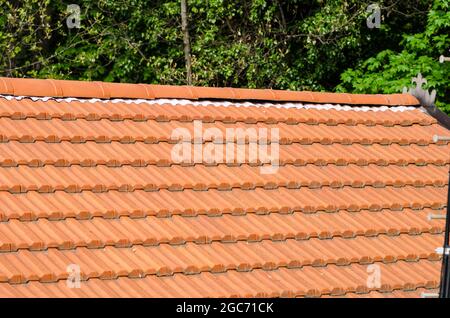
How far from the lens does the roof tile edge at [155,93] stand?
8.23 metres

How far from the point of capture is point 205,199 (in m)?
7.65

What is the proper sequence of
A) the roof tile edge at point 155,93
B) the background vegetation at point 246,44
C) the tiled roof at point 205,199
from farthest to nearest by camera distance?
1. the background vegetation at point 246,44
2. the roof tile edge at point 155,93
3. the tiled roof at point 205,199

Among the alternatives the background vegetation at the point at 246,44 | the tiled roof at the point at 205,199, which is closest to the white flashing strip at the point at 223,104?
the tiled roof at the point at 205,199

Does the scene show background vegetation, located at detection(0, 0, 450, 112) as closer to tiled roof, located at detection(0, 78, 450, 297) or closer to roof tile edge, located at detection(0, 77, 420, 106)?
roof tile edge, located at detection(0, 77, 420, 106)

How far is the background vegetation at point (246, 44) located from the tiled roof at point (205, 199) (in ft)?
38.0

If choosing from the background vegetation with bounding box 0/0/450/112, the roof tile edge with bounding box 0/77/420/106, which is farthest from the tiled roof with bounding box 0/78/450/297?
the background vegetation with bounding box 0/0/450/112

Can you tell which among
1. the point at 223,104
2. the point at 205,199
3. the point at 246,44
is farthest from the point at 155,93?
the point at 246,44

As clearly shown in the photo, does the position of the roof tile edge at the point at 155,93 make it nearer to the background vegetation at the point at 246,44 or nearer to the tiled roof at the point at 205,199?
the tiled roof at the point at 205,199

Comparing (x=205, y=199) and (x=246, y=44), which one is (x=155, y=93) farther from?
(x=246, y=44)

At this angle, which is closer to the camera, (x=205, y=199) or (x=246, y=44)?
(x=205, y=199)

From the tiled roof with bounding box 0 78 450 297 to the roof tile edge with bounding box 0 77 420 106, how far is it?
0.02m

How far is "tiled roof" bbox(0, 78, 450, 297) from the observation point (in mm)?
6801

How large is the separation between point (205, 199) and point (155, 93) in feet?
4.77
